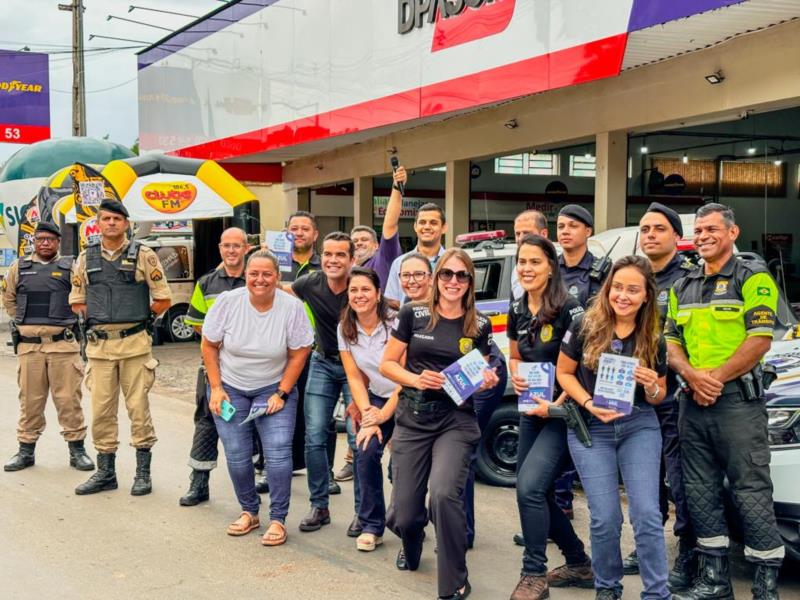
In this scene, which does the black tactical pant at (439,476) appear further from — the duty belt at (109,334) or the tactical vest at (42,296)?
the tactical vest at (42,296)

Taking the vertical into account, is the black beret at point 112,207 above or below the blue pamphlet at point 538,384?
above

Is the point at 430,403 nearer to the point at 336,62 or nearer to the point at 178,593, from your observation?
the point at 178,593

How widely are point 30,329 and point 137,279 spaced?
4.39ft

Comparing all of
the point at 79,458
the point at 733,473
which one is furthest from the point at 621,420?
the point at 79,458

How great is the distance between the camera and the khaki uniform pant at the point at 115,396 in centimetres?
659

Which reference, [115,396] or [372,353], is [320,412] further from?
[115,396]

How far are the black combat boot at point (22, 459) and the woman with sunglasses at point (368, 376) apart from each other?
10.9ft

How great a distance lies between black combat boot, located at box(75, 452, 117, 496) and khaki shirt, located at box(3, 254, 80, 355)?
118cm

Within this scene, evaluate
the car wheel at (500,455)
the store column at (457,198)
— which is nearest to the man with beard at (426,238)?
the car wheel at (500,455)

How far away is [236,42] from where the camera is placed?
19891 mm

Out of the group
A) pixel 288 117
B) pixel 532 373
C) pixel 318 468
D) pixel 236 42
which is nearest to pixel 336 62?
pixel 288 117

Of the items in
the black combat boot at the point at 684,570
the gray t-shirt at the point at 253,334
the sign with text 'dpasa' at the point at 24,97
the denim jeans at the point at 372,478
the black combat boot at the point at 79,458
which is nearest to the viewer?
the black combat boot at the point at 684,570

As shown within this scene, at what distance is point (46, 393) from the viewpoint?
7.39 metres

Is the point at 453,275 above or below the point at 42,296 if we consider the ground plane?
above
